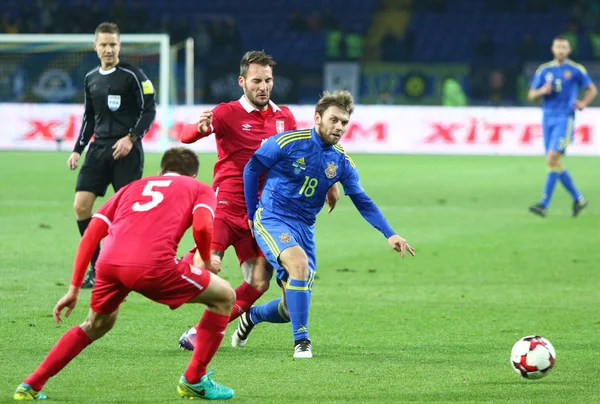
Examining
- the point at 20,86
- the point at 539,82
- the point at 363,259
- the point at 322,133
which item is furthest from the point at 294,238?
the point at 20,86

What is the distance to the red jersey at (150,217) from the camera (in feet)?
17.0

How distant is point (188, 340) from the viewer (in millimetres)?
6750

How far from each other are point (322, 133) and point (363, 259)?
16.2 ft

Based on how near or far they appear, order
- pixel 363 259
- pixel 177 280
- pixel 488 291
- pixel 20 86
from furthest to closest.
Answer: pixel 20 86, pixel 363 259, pixel 488 291, pixel 177 280

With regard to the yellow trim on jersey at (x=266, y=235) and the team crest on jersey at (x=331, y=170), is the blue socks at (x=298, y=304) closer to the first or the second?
the yellow trim on jersey at (x=266, y=235)

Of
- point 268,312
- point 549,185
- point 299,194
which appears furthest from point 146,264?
point 549,185

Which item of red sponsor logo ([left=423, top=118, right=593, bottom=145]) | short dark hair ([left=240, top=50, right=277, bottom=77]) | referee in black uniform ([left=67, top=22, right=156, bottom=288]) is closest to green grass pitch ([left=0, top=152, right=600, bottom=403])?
referee in black uniform ([left=67, top=22, right=156, bottom=288])

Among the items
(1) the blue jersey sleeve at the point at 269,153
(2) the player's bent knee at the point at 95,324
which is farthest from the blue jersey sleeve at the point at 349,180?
(2) the player's bent knee at the point at 95,324

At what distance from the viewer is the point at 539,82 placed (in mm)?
15922

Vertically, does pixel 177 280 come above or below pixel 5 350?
above

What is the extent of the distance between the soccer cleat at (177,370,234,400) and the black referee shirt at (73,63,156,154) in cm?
417

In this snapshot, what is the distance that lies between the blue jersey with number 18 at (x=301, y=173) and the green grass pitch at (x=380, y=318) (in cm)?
89

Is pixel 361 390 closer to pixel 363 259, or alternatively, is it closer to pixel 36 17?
pixel 363 259

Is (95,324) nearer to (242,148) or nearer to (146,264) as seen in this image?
(146,264)
